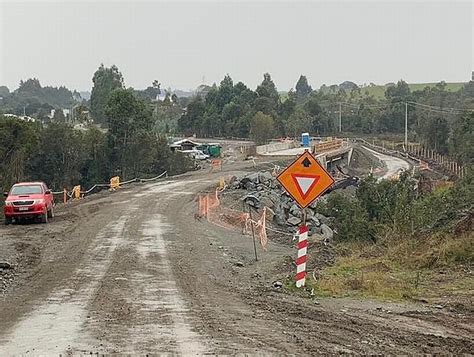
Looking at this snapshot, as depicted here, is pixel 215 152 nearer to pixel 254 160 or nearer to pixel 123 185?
Result: pixel 254 160

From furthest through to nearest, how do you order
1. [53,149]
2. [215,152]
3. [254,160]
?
[215,152] → [254,160] → [53,149]

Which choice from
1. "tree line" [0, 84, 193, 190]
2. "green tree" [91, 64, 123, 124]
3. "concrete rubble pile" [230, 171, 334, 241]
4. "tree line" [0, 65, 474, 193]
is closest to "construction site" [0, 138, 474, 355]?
"concrete rubble pile" [230, 171, 334, 241]

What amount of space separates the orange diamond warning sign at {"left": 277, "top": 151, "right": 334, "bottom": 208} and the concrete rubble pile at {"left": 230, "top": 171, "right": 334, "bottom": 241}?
32.3ft

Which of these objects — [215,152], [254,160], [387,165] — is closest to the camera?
[254,160]

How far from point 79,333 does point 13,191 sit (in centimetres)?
1902

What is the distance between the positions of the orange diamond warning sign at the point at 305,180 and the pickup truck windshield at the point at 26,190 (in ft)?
→ 53.2

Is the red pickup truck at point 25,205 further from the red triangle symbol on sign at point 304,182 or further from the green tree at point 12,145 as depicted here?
the green tree at point 12,145

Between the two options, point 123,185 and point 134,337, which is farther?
point 123,185

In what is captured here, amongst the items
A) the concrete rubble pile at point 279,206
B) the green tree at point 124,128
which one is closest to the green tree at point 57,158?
the green tree at point 124,128

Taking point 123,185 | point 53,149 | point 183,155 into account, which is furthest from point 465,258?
point 183,155

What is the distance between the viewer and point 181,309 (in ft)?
37.0

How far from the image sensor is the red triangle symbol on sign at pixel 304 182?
Result: 13.6 m

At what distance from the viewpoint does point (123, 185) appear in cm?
4991

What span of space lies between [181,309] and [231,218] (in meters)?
17.0
